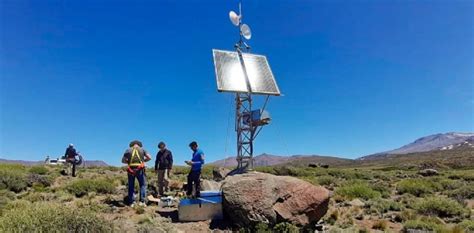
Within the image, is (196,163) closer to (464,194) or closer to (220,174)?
(220,174)

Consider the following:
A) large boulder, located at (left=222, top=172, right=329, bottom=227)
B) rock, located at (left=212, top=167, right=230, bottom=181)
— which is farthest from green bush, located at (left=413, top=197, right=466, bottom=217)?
rock, located at (left=212, top=167, right=230, bottom=181)

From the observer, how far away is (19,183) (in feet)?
51.8

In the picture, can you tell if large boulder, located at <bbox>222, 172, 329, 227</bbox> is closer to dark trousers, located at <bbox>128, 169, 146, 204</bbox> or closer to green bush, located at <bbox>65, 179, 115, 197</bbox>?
dark trousers, located at <bbox>128, 169, 146, 204</bbox>

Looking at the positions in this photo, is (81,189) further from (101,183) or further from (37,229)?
(37,229)

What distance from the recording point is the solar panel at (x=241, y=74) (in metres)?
20.5

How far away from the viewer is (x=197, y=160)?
11.9m

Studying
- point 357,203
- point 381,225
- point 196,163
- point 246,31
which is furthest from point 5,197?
point 246,31

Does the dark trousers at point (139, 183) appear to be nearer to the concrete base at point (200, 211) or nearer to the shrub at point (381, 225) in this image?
the concrete base at point (200, 211)

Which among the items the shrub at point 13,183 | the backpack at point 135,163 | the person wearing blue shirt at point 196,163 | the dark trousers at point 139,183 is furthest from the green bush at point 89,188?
the person wearing blue shirt at point 196,163

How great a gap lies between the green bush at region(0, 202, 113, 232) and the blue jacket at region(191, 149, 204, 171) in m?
4.75

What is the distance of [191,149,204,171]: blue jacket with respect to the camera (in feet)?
39.0

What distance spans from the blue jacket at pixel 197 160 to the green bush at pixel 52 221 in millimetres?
4746

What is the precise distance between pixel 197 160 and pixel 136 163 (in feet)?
5.62

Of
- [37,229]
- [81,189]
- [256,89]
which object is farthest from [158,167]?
[256,89]
